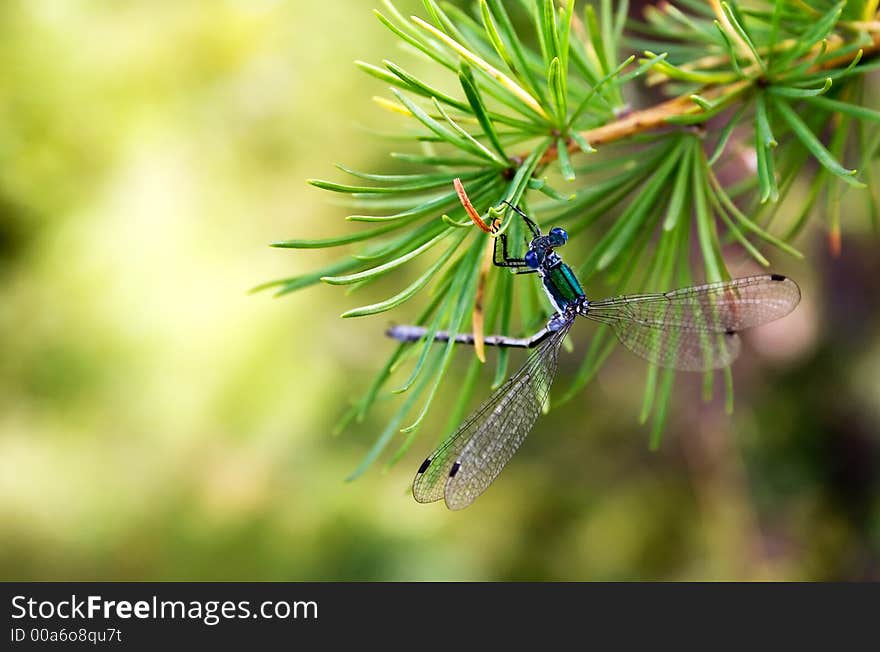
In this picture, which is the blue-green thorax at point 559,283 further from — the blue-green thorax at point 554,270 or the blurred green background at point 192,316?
the blurred green background at point 192,316

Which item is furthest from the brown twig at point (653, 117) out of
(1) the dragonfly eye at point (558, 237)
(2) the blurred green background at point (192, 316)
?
(2) the blurred green background at point (192, 316)

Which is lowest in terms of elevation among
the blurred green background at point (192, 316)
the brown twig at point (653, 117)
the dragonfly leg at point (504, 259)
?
the dragonfly leg at point (504, 259)

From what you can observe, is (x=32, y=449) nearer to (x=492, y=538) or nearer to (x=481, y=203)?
(x=492, y=538)

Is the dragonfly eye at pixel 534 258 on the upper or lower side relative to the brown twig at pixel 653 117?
lower

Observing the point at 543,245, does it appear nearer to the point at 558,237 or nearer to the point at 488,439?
the point at 558,237

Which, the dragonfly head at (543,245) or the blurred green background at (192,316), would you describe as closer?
the dragonfly head at (543,245)

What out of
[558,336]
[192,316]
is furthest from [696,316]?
[192,316]
